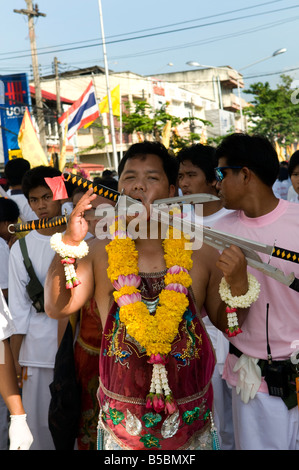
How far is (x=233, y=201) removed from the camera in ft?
10.1

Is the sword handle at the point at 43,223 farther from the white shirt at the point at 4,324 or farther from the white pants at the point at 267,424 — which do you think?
the white pants at the point at 267,424

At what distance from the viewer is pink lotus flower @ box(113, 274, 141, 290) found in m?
2.49

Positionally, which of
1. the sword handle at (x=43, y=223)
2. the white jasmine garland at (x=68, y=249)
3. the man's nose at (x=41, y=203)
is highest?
the man's nose at (x=41, y=203)

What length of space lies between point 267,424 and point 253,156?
1.40 m

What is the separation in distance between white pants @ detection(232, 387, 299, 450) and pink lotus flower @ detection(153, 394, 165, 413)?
817 mm

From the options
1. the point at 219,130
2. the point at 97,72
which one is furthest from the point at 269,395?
the point at 219,130

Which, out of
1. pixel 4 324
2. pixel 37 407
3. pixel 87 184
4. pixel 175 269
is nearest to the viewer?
pixel 87 184

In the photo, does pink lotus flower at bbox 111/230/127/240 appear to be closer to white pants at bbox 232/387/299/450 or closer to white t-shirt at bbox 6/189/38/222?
white pants at bbox 232/387/299/450

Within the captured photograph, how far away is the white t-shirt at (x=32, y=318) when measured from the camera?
13.1 ft

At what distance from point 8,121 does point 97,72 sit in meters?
25.8

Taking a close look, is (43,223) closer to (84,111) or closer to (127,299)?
(127,299)

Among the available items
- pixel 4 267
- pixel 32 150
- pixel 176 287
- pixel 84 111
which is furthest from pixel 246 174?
pixel 84 111

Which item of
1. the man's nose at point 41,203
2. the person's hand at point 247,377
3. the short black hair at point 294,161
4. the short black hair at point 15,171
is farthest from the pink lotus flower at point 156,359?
the short black hair at point 15,171

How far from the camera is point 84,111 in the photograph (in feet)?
59.8
